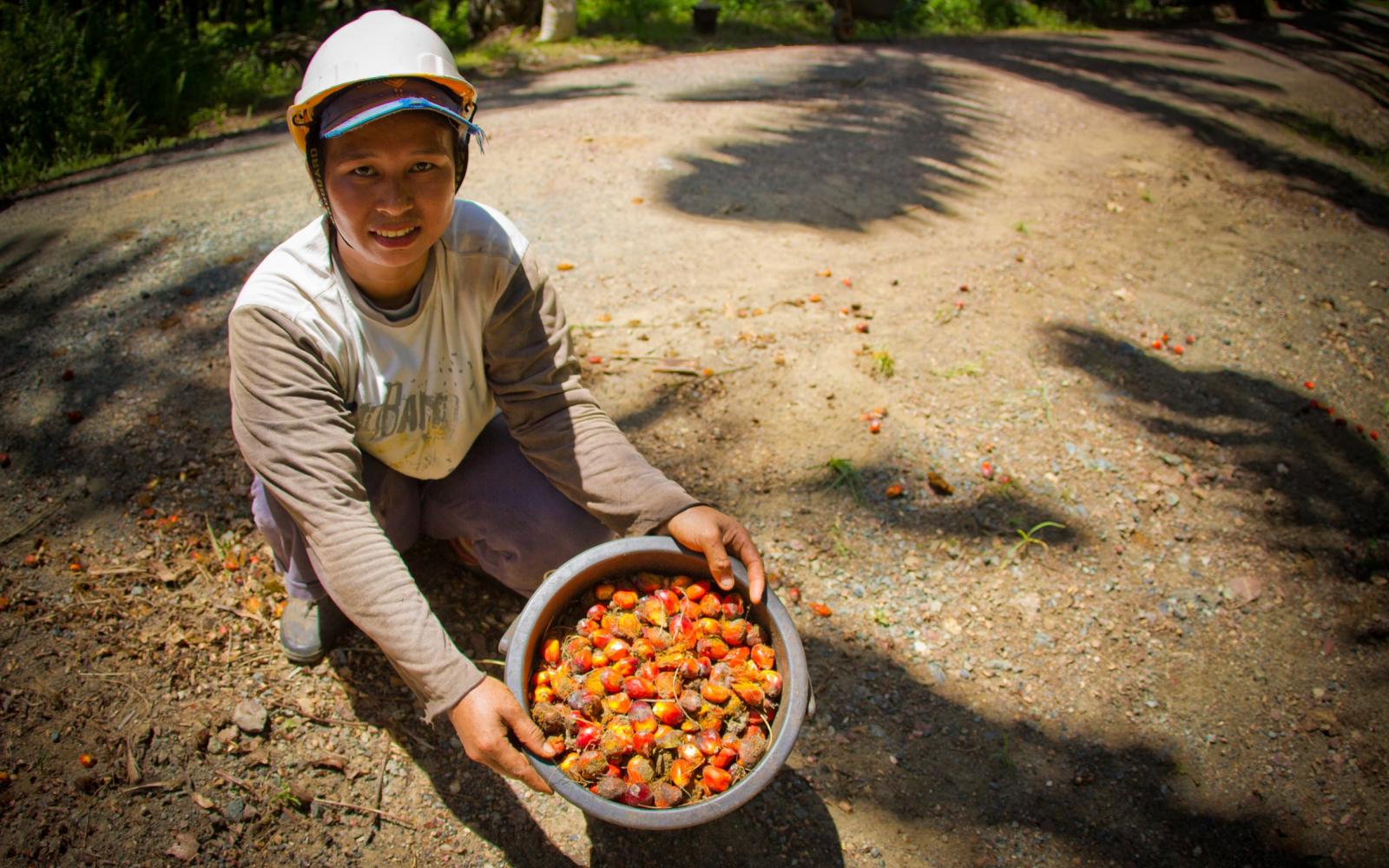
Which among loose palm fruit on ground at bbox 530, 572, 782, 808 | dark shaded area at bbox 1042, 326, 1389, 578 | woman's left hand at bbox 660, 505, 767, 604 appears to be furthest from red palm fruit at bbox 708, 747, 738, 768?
dark shaded area at bbox 1042, 326, 1389, 578

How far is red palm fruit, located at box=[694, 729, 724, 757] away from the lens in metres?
1.58

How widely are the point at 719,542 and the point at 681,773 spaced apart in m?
0.47

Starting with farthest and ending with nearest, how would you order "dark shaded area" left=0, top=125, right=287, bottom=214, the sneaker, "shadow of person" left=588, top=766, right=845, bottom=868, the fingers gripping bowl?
"dark shaded area" left=0, top=125, right=287, bottom=214 → the sneaker → "shadow of person" left=588, top=766, right=845, bottom=868 → the fingers gripping bowl

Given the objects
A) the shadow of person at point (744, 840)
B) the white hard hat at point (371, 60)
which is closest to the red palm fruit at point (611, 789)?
the shadow of person at point (744, 840)

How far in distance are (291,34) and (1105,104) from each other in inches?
321

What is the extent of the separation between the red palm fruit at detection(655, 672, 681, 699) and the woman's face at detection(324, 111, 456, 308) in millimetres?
998

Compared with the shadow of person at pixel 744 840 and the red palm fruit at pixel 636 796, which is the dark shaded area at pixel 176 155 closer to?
the shadow of person at pixel 744 840

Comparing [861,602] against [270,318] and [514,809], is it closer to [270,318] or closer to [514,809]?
[514,809]

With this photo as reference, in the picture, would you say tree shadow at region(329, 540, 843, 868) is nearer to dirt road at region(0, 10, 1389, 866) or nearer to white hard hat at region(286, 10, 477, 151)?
dirt road at region(0, 10, 1389, 866)

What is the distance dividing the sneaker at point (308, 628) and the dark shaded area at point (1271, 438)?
3046 millimetres

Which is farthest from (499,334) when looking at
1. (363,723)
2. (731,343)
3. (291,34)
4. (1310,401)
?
(291,34)

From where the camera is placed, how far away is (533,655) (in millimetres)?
1701

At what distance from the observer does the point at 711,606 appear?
5.88 feet

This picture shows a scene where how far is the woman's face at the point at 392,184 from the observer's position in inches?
62.0
